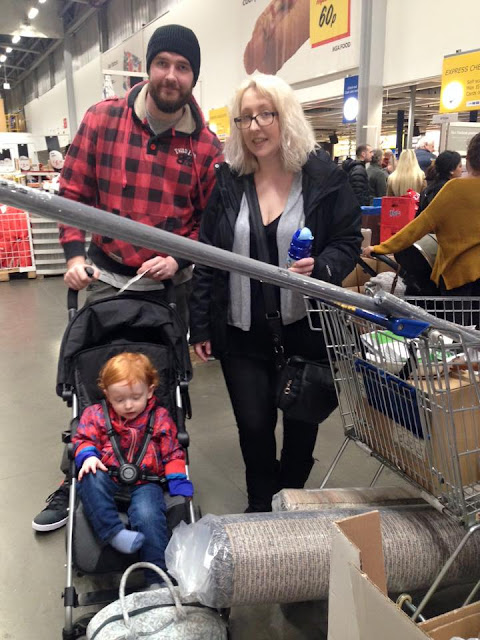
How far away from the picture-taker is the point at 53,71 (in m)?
24.6

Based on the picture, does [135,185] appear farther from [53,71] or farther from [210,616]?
[53,71]

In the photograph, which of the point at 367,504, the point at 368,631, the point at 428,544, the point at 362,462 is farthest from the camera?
the point at 362,462

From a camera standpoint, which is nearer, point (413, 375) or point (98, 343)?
point (413, 375)

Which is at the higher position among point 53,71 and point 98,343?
point 53,71

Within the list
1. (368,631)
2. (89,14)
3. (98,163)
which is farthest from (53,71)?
(368,631)

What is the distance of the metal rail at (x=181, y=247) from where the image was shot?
864 millimetres

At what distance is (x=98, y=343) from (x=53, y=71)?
Answer: 26.6 meters

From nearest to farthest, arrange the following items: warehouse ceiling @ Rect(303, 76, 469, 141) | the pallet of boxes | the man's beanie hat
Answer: the man's beanie hat < the pallet of boxes < warehouse ceiling @ Rect(303, 76, 469, 141)

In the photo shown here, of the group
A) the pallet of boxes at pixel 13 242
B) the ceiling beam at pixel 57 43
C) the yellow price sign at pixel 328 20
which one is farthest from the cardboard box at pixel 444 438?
the ceiling beam at pixel 57 43

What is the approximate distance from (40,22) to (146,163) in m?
19.2

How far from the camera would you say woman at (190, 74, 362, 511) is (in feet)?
5.76

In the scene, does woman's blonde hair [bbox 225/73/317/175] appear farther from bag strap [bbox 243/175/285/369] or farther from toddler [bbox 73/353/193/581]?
toddler [bbox 73/353/193/581]

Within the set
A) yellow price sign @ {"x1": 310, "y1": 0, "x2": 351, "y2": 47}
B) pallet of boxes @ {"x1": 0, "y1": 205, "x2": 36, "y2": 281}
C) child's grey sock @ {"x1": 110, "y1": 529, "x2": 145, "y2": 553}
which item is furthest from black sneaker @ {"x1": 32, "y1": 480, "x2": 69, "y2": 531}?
yellow price sign @ {"x1": 310, "y1": 0, "x2": 351, "y2": 47}

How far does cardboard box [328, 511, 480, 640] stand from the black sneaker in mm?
1551
